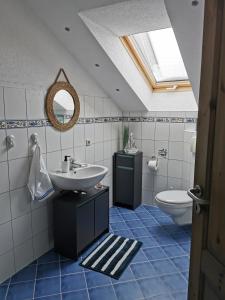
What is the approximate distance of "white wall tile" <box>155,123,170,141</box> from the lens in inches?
118

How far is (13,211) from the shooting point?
186 centimetres

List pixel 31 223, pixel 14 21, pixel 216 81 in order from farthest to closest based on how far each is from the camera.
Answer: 1. pixel 31 223
2. pixel 14 21
3. pixel 216 81

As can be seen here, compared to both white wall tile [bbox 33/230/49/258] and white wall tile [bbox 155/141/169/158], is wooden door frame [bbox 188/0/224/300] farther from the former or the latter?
white wall tile [bbox 155/141/169/158]

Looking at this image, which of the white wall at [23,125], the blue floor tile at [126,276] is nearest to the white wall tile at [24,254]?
the white wall at [23,125]

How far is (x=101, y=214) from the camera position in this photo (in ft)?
7.87

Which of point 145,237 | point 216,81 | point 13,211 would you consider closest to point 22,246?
point 13,211

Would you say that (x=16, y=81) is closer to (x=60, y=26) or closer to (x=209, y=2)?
(x=60, y=26)

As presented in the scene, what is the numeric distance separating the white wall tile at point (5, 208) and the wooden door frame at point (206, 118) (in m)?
1.45

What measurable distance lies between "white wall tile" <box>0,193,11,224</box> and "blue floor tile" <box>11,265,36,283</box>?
1.63ft

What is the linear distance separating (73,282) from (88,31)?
2109mm

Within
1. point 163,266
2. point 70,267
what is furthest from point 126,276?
point 70,267

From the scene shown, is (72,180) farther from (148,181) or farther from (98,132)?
(148,181)

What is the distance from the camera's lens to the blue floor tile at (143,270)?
1.90 metres

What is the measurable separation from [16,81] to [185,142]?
2.01 m
